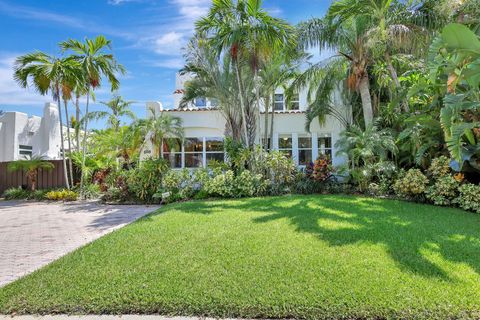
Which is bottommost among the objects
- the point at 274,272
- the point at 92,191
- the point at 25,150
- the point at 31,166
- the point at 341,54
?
the point at 274,272

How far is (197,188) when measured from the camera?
12477 millimetres

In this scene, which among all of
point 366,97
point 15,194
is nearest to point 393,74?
point 366,97

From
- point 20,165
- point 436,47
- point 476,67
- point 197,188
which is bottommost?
point 197,188

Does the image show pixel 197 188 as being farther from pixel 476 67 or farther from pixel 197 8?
pixel 476 67

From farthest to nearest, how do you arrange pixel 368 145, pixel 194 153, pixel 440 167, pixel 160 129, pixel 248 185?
pixel 194 153 → pixel 160 129 → pixel 248 185 → pixel 368 145 → pixel 440 167

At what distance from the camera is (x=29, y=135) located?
2012 cm

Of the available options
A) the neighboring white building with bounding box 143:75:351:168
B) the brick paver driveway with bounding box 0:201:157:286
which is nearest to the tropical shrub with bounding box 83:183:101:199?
the brick paver driveway with bounding box 0:201:157:286

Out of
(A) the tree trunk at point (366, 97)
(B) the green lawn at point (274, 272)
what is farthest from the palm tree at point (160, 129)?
(A) the tree trunk at point (366, 97)

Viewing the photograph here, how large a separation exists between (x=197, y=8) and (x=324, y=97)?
7.12m

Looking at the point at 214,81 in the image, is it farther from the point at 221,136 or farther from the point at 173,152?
the point at 173,152

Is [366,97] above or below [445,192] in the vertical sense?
above

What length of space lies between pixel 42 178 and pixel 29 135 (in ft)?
19.2

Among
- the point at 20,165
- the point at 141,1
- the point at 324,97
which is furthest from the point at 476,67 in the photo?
Answer: the point at 20,165

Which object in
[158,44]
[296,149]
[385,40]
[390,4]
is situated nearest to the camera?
[385,40]
